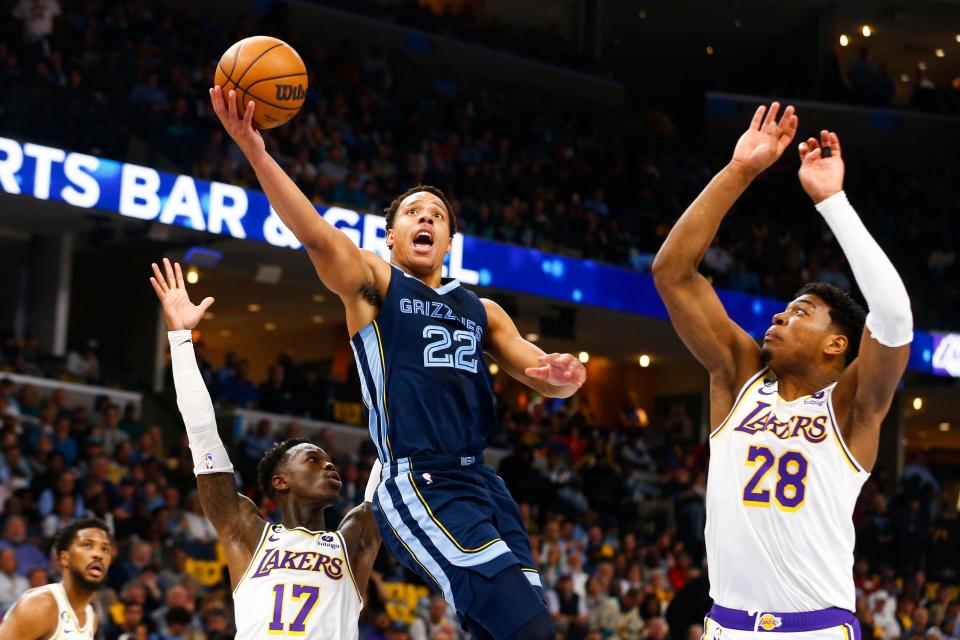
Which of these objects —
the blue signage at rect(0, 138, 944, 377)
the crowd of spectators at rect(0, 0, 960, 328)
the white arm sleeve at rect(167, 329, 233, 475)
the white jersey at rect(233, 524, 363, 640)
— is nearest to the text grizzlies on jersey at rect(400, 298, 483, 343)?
the white arm sleeve at rect(167, 329, 233, 475)

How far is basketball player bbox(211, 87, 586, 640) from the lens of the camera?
4.70 metres

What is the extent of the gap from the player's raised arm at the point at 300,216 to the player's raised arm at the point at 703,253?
1.08 m

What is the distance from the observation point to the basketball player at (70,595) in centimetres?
664

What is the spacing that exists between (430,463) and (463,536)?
0.29 meters

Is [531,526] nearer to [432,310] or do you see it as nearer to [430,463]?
[432,310]

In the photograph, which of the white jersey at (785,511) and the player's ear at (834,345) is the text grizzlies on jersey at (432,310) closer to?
the white jersey at (785,511)

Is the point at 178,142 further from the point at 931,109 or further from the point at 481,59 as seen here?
the point at 931,109

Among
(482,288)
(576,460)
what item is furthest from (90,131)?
(576,460)

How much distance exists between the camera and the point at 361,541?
588 centimetres

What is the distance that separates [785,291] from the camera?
902 inches

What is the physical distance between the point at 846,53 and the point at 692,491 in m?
15.7

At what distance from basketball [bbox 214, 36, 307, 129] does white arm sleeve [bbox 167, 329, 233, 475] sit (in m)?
1.03

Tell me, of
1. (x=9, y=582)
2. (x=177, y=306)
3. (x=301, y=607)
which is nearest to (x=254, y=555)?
(x=301, y=607)

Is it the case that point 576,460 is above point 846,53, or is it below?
Answer: below
